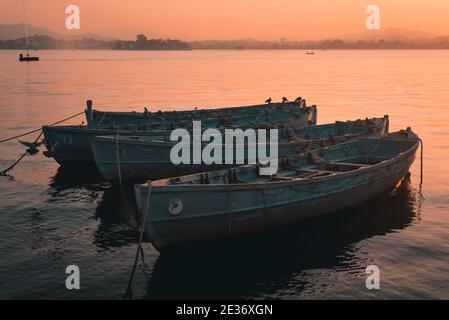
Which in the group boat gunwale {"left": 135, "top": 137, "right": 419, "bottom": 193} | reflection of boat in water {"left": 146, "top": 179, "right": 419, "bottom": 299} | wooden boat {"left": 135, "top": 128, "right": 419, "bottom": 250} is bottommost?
reflection of boat in water {"left": 146, "top": 179, "right": 419, "bottom": 299}

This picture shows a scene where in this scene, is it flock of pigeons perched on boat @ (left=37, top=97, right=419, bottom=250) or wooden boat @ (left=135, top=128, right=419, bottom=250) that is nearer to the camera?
wooden boat @ (left=135, top=128, right=419, bottom=250)

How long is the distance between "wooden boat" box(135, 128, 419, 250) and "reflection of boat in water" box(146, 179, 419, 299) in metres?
0.58

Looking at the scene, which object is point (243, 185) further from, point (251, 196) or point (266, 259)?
point (266, 259)

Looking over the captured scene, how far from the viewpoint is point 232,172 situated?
19.5 m

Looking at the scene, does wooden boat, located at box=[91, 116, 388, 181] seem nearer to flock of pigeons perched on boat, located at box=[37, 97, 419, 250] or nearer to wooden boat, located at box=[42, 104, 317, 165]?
flock of pigeons perched on boat, located at box=[37, 97, 419, 250]

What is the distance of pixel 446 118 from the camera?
4988cm

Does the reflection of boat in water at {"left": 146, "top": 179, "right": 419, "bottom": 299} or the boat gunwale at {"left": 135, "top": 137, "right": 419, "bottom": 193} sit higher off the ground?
the boat gunwale at {"left": 135, "top": 137, "right": 419, "bottom": 193}

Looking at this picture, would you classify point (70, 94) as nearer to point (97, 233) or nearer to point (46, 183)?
point (46, 183)

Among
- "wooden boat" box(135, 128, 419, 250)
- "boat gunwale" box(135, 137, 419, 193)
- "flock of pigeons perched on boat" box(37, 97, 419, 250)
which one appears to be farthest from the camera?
"flock of pigeons perched on boat" box(37, 97, 419, 250)

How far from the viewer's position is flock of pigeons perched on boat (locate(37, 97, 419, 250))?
52.4 feet

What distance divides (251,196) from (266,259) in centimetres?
220

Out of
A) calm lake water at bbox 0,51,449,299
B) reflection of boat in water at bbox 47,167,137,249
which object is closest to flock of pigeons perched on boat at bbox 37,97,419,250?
calm lake water at bbox 0,51,449,299
